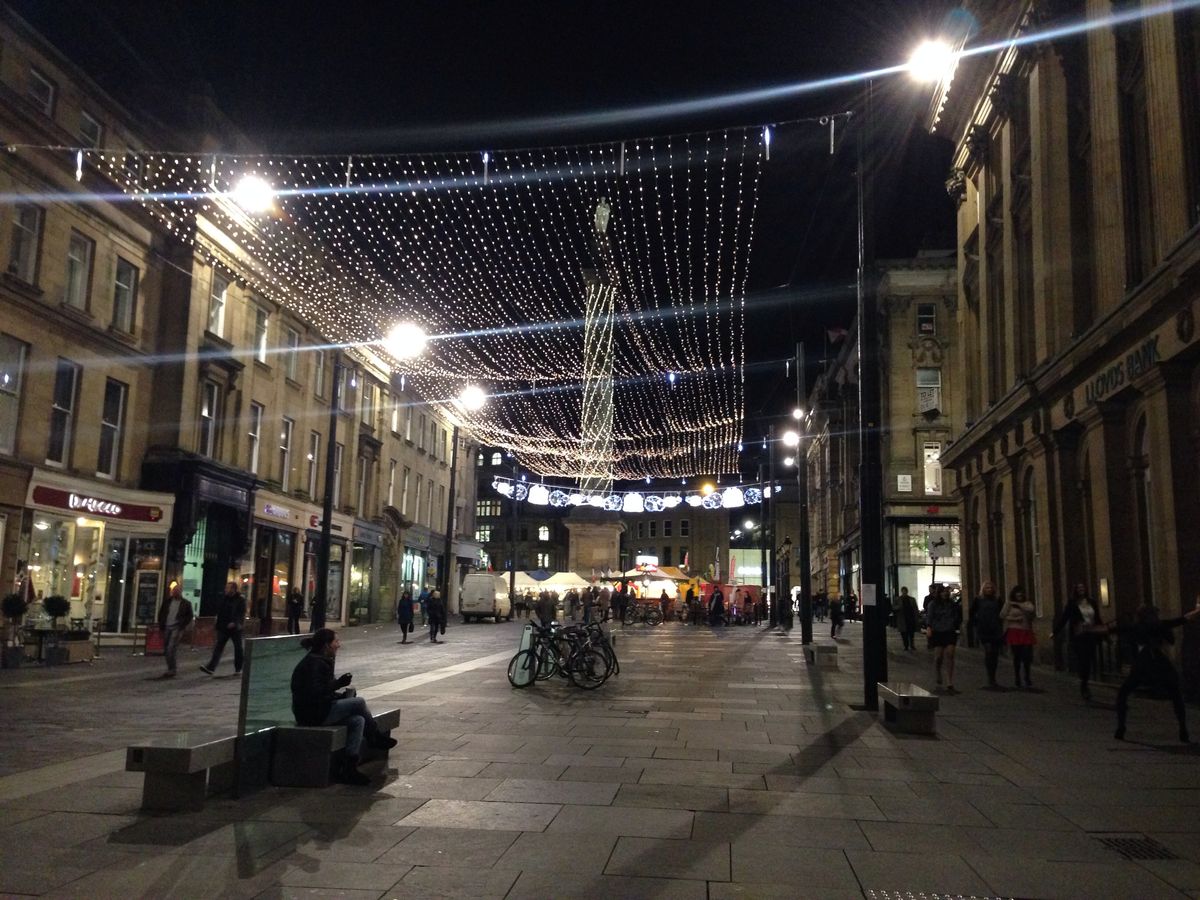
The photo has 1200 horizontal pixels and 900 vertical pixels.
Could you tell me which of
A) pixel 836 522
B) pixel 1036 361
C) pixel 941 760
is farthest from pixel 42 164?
pixel 836 522

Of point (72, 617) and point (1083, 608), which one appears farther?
point (72, 617)

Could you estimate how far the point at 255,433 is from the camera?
1203 inches

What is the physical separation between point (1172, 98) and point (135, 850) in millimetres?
16640

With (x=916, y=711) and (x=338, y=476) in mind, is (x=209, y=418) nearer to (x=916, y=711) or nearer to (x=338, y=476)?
(x=338, y=476)

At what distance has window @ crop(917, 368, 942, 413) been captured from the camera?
43.7 meters

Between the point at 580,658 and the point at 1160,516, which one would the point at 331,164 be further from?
the point at 1160,516

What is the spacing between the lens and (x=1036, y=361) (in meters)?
22.4

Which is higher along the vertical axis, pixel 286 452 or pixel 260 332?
pixel 260 332

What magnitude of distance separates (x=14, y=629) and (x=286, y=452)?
1483 centimetres

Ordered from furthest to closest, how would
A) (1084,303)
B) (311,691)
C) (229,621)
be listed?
(1084,303), (229,621), (311,691)

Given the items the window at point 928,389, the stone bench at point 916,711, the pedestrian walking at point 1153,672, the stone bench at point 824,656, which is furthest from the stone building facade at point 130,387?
the window at point 928,389

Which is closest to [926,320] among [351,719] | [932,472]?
[932,472]

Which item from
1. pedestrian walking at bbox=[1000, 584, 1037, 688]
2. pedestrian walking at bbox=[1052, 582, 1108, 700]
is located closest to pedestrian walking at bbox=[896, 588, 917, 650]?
pedestrian walking at bbox=[1052, 582, 1108, 700]

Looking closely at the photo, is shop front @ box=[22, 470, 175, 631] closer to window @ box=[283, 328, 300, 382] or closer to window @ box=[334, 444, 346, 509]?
window @ box=[283, 328, 300, 382]
